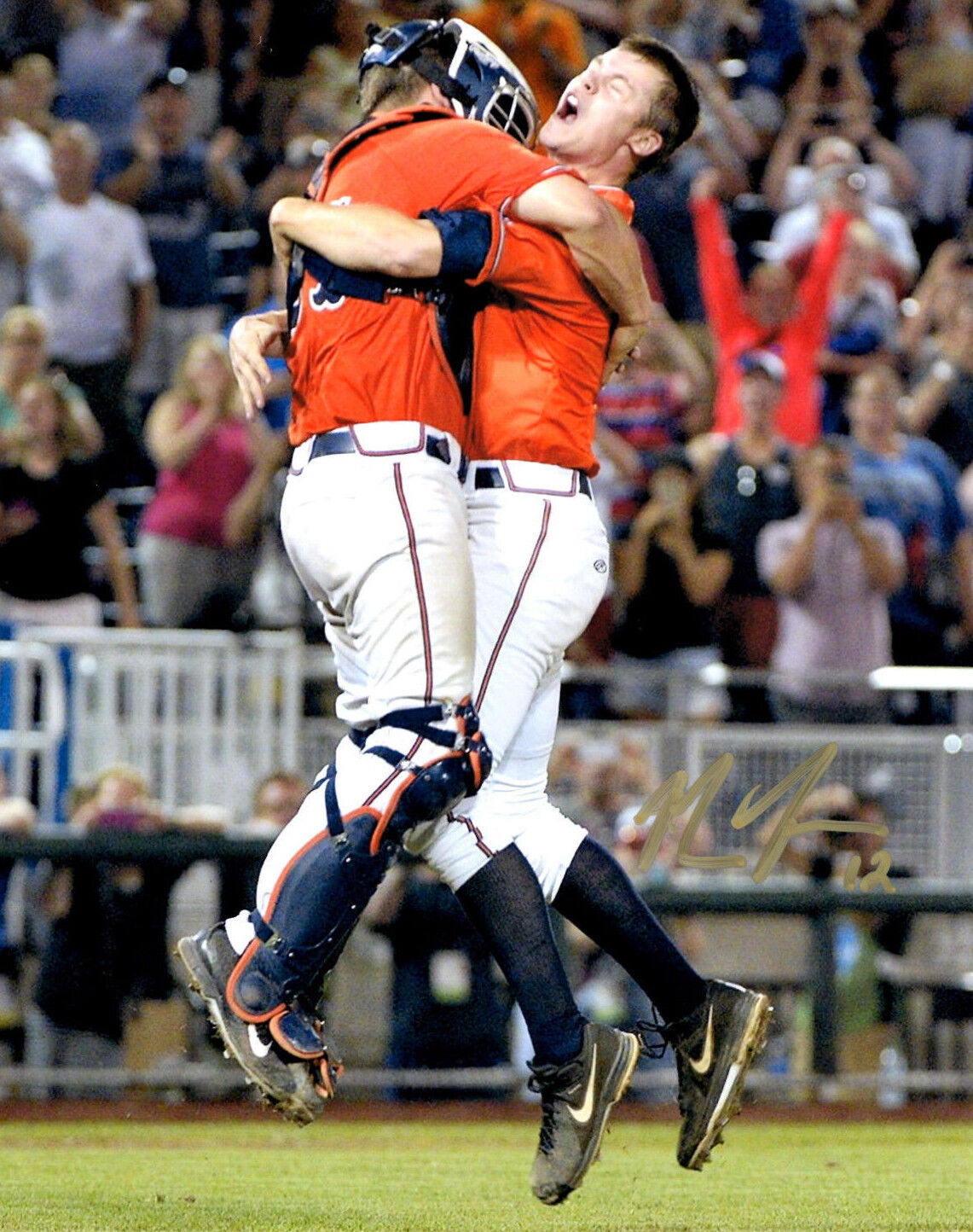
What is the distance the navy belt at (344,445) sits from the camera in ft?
11.6

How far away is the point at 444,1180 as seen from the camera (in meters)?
4.54

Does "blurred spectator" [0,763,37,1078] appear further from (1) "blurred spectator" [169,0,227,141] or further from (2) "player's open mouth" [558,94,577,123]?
(1) "blurred spectator" [169,0,227,141]

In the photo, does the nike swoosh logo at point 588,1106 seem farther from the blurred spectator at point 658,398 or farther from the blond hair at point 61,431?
the blurred spectator at point 658,398

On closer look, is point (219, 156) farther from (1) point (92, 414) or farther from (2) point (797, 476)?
(2) point (797, 476)

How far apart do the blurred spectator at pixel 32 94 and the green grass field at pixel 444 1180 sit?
5.52 meters

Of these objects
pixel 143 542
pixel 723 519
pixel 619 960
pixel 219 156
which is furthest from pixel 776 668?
pixel 619 960

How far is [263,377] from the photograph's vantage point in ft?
12.1

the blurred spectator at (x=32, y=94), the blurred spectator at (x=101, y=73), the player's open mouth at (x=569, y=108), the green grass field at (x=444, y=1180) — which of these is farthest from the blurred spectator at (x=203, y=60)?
the player's open mouth at (x=569, y=108)

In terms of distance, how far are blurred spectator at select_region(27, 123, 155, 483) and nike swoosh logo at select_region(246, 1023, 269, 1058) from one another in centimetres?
617

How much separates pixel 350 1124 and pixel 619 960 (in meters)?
2.98

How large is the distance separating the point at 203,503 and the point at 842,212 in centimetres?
398

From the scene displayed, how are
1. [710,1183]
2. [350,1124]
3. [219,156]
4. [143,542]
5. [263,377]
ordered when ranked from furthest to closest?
[219,156] < [143,542] < [350,1124] < [710,1183] < [263,377]

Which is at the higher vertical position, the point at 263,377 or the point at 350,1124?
the point at 263,377

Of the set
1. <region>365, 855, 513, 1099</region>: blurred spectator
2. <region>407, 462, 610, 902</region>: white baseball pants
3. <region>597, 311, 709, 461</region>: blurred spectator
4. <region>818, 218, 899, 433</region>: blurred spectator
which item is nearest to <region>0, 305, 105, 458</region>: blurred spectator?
<region>365, 855, 513, 1099</region>: blurred spectator
